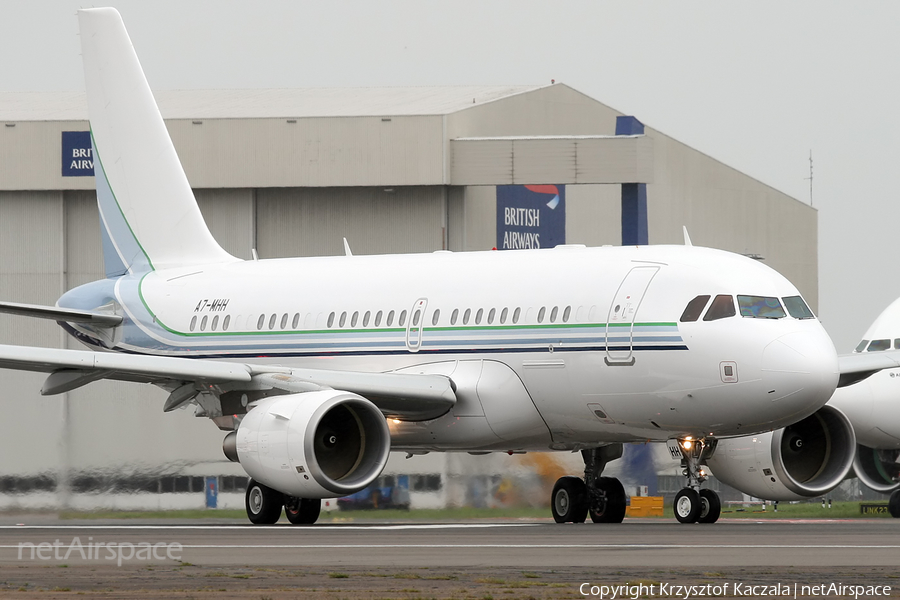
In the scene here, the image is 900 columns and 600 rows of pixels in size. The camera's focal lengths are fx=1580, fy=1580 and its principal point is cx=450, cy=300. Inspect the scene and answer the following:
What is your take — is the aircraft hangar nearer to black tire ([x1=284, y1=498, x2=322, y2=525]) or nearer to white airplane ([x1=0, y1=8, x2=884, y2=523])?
white airplane ([x1=0, y1=8, x2=884, y2=523])

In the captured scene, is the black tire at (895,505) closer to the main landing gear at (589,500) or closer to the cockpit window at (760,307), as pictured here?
the main landing gear at (589,500)

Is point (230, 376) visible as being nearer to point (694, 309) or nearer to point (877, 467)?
point (694, 309)

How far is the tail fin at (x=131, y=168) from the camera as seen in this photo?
29594 millimetres

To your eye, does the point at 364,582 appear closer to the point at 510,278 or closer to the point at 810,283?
the point at 510,278

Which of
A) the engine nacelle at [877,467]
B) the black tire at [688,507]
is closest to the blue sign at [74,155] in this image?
the engine nacelle at [877,467]

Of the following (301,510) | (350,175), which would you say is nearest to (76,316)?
(301,510)

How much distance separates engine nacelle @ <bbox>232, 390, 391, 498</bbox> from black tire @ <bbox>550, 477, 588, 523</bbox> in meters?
3.87

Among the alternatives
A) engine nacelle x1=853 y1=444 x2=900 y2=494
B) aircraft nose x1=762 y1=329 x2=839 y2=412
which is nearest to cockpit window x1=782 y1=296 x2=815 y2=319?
aircraft nose x1=762 y1=329 x2=839 y2=412

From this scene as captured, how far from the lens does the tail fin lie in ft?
97.1

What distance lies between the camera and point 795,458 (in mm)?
23484

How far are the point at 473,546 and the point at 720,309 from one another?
19.4ft

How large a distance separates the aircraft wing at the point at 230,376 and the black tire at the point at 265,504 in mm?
1772

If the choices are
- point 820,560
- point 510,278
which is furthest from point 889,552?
point 510,278

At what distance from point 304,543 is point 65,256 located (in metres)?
29.0
